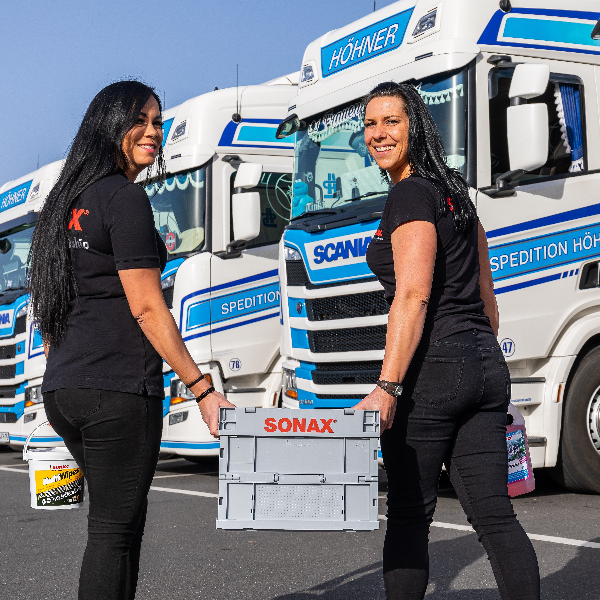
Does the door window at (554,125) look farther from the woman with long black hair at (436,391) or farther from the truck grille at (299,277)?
the woman with long black hair at (436,391)

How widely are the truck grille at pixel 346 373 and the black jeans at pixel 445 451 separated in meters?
3.65

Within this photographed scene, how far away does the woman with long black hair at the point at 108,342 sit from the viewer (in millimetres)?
2658

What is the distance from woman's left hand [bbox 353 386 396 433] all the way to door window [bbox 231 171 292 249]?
19.7 ft

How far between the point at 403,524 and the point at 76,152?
1.50 m

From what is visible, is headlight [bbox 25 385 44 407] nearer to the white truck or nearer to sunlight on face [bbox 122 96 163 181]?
the white truck

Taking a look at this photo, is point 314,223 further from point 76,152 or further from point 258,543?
point 76,152

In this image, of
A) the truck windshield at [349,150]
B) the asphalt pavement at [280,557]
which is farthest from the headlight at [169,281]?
the asphalt pavement at [280,557]

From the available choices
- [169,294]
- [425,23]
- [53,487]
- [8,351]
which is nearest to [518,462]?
[53,487]

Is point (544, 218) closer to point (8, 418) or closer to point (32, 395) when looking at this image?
point (32, 395)

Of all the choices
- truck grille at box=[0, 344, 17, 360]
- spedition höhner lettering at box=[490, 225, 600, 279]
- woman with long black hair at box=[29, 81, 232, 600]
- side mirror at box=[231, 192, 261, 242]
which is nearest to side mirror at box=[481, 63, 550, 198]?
spedition höhner lettering at box=[490, 225, 600, 279]

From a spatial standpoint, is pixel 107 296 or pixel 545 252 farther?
pixel 545 252

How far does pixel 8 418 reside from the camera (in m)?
11.3

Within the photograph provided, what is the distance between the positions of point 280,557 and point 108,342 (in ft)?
8.92

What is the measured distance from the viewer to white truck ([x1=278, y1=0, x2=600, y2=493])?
6.42 meters
